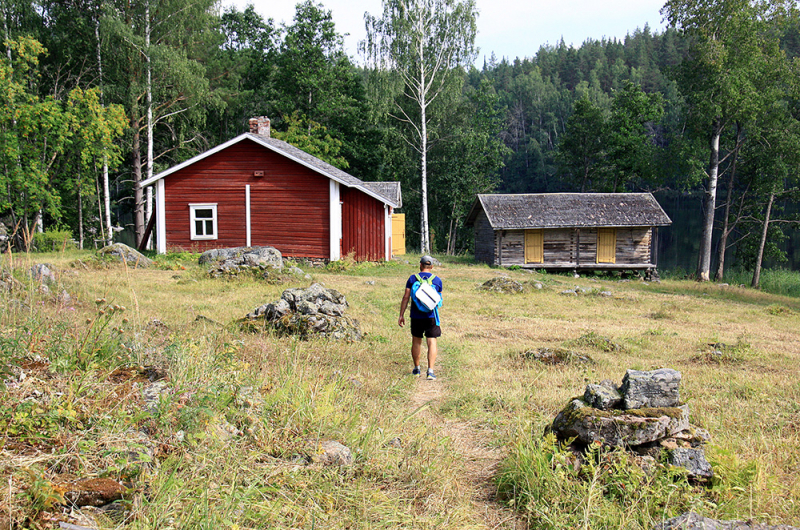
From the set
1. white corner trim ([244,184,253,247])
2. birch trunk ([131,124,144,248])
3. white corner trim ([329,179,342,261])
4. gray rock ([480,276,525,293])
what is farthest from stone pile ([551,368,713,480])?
birch trunk ([131,124,144,248])

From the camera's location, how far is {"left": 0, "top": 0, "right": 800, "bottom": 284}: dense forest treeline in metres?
24.2

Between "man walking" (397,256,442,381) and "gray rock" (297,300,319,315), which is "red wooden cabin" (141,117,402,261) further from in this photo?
"man walking" (397,256,442,381)

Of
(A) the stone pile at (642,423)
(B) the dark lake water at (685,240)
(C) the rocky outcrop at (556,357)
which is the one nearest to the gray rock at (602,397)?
A: (A) the stone pile at (642,423)

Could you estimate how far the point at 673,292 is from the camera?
21688 millimetres

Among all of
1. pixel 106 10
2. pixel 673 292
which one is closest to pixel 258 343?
pixel 673 292

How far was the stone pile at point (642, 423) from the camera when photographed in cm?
415

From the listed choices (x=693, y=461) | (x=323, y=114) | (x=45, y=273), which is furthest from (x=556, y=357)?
(x=323, y=114)

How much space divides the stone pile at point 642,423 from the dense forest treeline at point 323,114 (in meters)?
24.1

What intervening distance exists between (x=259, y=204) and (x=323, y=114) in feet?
59.7

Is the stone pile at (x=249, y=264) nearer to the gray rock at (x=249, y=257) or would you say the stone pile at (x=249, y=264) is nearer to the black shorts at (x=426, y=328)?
the gray rock at (x=249, y=257)

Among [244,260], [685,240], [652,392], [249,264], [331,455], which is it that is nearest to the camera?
[331,455]

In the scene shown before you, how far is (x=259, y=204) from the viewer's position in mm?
22578

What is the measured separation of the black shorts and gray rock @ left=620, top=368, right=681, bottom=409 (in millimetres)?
3088

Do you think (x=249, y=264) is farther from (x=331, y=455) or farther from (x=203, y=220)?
(x=331, y=455)
